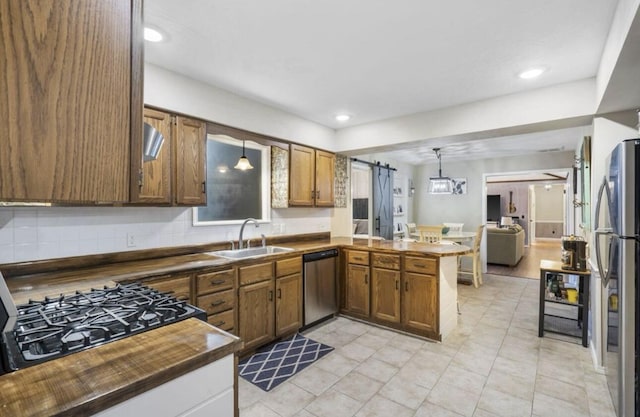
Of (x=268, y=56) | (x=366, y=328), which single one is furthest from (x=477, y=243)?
(x=268, y=56)

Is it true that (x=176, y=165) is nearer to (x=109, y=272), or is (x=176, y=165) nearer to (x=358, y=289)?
(x=109, y=272)

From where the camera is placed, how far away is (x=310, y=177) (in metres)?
3.94

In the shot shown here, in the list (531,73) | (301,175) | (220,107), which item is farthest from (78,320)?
(531,73)

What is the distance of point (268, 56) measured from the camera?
2.41 meters

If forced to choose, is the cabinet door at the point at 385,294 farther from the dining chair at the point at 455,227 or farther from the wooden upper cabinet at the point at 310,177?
the dining chair at the point at 455,227

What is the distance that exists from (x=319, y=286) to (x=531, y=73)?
287 centimetres

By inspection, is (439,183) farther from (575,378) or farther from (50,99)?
(50,99)

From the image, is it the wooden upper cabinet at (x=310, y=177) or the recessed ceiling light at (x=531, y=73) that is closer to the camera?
the recessed ceiling light at (x=531, y=73)

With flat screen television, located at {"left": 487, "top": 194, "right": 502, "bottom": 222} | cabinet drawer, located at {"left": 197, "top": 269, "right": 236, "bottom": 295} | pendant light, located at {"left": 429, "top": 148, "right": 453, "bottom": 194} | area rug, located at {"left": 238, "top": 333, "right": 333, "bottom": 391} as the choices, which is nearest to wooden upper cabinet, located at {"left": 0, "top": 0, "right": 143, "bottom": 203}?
cabinet drawer, located at {"left": 197, "top": 269, "right": 236, "bottom": 295}

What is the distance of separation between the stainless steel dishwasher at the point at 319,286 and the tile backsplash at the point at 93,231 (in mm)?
899

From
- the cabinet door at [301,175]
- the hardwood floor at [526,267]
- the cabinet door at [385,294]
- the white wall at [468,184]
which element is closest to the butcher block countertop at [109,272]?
the cabinet door at [385,294]

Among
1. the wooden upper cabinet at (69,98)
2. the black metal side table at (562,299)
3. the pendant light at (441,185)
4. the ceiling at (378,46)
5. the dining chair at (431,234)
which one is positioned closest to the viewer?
the wooden upper cabinet at (69,98)

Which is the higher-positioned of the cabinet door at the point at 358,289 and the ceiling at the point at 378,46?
the ceiling at the point at 378,46

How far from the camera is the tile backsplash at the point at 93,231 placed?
6.76 feet
